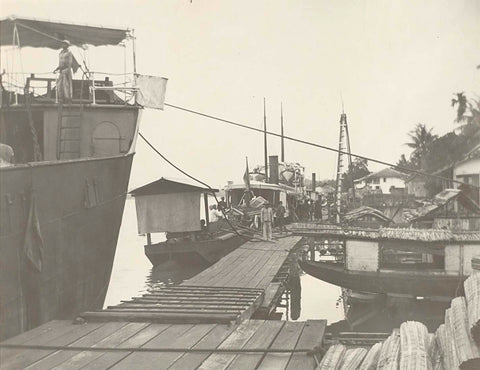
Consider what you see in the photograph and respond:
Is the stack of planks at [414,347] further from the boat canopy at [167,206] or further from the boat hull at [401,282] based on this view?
the boat canopy at [167,206]

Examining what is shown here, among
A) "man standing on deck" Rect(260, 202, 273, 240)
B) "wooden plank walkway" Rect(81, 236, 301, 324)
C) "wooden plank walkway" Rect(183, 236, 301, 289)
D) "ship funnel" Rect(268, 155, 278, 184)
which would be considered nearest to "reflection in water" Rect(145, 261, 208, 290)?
"man standing on deck" Rect(260, 202, 273, 240)

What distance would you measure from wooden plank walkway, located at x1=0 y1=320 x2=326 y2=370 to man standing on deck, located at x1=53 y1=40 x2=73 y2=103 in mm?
7663

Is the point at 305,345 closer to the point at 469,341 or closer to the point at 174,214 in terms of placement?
the point at 469,341

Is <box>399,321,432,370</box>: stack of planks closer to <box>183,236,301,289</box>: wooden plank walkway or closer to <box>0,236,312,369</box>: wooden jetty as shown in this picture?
<box>0,236,312,369</box>: wooden jetty

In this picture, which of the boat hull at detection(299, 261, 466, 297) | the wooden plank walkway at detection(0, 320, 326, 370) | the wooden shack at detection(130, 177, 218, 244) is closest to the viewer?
the wooden plank walkway at detection(0, 320, 326, 370)

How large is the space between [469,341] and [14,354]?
13.5 ft

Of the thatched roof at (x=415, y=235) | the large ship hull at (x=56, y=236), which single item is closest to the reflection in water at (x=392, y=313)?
the thatched roof at (x=415, y=235)

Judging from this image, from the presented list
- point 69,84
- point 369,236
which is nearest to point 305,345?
point 369,236

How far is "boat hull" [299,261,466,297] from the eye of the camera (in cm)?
1296

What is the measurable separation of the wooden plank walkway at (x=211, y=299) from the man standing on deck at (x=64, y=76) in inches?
215

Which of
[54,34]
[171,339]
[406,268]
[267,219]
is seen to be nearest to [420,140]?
[267,219]

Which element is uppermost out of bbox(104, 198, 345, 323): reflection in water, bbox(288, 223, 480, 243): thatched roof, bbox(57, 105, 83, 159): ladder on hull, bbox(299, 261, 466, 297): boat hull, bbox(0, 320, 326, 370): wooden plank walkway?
bbox(57, 105, 83, 159): ladder on hull

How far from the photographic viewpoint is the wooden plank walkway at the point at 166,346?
484cm

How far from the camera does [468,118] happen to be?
94.0ft
